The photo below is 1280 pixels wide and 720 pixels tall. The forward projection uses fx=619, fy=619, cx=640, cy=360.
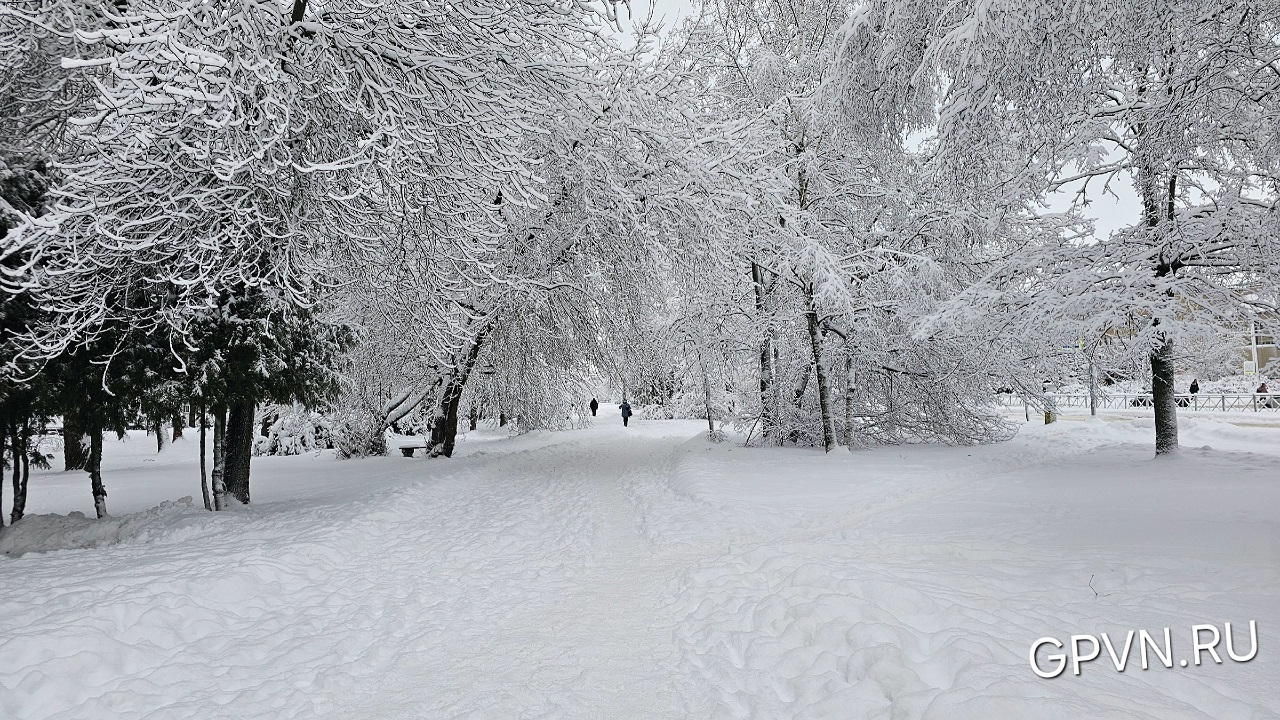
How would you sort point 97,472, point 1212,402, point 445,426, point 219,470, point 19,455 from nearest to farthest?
point 19,455, point 97,472, point 219,470, point 445,426, point 1212,402

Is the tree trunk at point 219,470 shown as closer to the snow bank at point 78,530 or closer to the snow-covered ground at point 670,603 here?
the snow-covered ground at point 670,603

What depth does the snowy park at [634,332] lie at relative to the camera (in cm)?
357

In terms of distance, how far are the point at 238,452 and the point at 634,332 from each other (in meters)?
7.71

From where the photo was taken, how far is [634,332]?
13812 millimetres

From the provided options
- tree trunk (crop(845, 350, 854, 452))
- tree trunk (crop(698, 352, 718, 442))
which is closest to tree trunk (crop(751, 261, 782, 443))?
tree trunk (crop(698, 352, 718, 442))

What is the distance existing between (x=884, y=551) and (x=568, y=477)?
317 inches

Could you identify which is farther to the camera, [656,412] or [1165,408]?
[656,412]

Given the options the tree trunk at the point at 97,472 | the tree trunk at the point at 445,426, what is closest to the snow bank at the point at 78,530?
the tree trunk at the point at 97,472

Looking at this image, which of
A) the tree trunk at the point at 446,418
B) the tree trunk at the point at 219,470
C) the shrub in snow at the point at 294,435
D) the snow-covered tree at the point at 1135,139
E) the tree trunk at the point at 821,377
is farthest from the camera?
the shrub in snow at the point at 294,435

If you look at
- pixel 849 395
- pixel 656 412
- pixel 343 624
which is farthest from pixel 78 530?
pixel 656 412

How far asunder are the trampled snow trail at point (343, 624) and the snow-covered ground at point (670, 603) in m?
0.02

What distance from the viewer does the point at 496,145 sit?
20.0 ft

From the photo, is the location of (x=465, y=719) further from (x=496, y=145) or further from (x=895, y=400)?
(x=895, y=400)

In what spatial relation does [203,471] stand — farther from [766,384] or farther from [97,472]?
[766,384]
